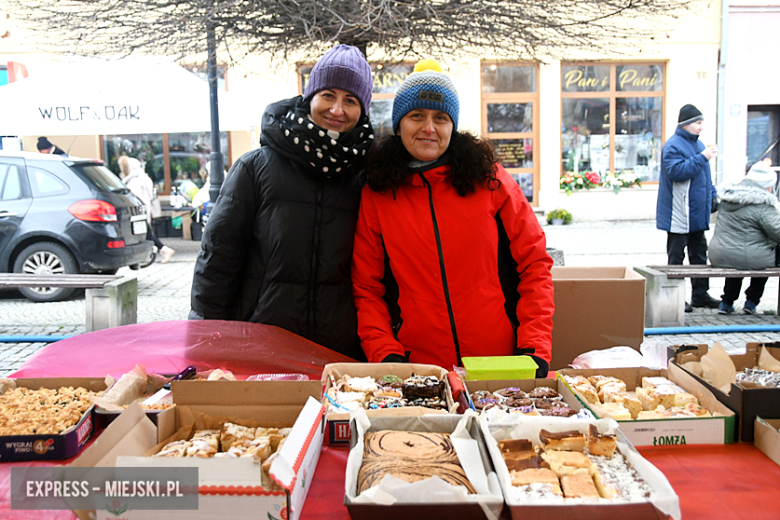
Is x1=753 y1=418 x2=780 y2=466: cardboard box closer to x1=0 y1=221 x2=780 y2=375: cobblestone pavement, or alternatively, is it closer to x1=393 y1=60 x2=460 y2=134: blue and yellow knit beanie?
x1=393 y1=60 x2=460 y2=134: blue and yellow knit beanie

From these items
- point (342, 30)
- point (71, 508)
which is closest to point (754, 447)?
point (71, 508)

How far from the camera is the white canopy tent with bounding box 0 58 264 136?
25.5ft

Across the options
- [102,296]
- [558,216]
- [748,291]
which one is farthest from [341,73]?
[558,216]

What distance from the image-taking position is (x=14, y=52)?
13445 millimetres

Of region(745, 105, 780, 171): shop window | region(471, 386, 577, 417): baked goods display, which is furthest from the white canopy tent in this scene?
region(745, 105, 780, 171): shop window

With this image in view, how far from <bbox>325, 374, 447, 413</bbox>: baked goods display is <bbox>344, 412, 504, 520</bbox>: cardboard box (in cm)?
19

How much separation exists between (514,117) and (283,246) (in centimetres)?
1325

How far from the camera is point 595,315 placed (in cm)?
382

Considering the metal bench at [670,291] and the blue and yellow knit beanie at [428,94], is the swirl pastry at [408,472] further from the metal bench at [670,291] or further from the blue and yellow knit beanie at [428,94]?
the metal bench at [670,291]

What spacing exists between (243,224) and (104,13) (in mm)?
3264

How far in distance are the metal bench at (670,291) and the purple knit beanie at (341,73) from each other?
4.47 metres

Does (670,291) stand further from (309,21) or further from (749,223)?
(309,21)

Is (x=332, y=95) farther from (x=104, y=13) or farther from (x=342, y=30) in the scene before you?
(x=104, y=13)

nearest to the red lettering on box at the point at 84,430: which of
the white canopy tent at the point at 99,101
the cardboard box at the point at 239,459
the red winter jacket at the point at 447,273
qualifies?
the cardboard box at the point at 239,459
